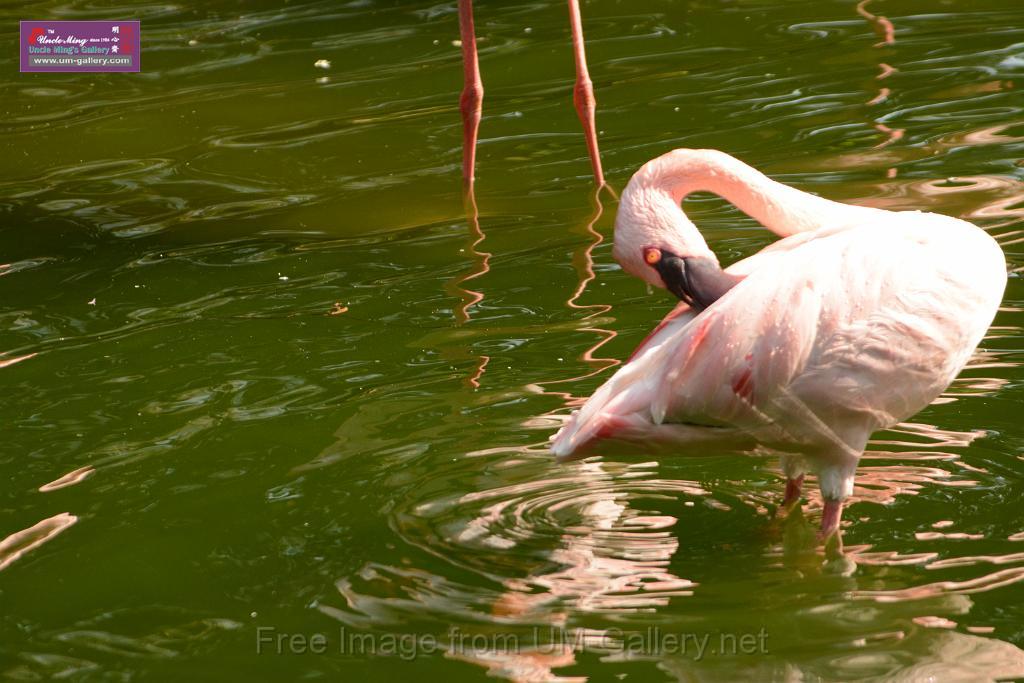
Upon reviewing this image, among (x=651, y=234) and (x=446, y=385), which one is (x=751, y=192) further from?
(x=446, y=385)

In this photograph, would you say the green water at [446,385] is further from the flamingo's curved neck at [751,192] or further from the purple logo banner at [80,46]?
the purple logo banner at [80,46]

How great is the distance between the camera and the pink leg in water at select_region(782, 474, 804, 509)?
3752 mm

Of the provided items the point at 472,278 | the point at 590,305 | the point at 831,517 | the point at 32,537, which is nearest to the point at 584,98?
the point at 472,278

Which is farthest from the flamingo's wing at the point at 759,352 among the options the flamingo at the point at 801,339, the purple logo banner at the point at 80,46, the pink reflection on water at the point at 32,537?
the purple logo banner at the point at 80,46

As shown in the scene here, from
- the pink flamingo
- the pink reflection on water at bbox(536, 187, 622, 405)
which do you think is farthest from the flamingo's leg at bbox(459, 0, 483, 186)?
the pink reflection on water at bbox(536, 187, 622, 405)

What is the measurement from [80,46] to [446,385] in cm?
718

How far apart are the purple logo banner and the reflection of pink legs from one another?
7.78 m

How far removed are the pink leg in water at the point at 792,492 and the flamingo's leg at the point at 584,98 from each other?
3237mm

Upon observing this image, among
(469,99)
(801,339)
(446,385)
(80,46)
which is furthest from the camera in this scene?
(80,46)

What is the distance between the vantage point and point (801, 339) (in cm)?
325

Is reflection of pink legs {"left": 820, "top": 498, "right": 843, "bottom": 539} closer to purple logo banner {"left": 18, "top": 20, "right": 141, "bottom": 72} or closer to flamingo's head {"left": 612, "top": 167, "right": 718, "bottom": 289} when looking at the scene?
flamingo's head {"left": 612, "top": 167, "right": 718, "bottom": 289}

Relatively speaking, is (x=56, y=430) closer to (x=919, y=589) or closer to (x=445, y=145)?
(x=919, y=589)

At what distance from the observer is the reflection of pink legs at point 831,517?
11.6ft

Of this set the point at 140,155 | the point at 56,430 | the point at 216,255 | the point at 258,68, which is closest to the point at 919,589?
the point at 56,430
